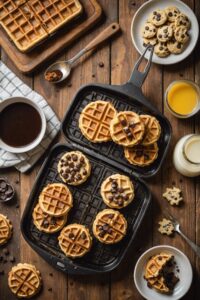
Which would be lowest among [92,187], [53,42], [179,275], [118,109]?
[179,275]

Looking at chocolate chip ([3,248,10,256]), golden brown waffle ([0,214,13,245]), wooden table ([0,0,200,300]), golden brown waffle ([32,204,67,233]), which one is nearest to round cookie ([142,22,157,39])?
wooden table ([0,0,200,300])

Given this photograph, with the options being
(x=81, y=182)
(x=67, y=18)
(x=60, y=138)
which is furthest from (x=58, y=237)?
(x=67, y=18)

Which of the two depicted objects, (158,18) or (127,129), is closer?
(127,129)

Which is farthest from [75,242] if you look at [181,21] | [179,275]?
[181,21]

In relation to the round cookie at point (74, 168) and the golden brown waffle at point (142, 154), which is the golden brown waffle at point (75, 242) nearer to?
the round cookie at point (74, 168)

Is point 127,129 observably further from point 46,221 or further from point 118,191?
point 46,221

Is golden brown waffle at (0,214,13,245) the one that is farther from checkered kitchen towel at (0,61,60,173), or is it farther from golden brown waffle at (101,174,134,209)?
golden brown waffle at (101,174,134,209)
